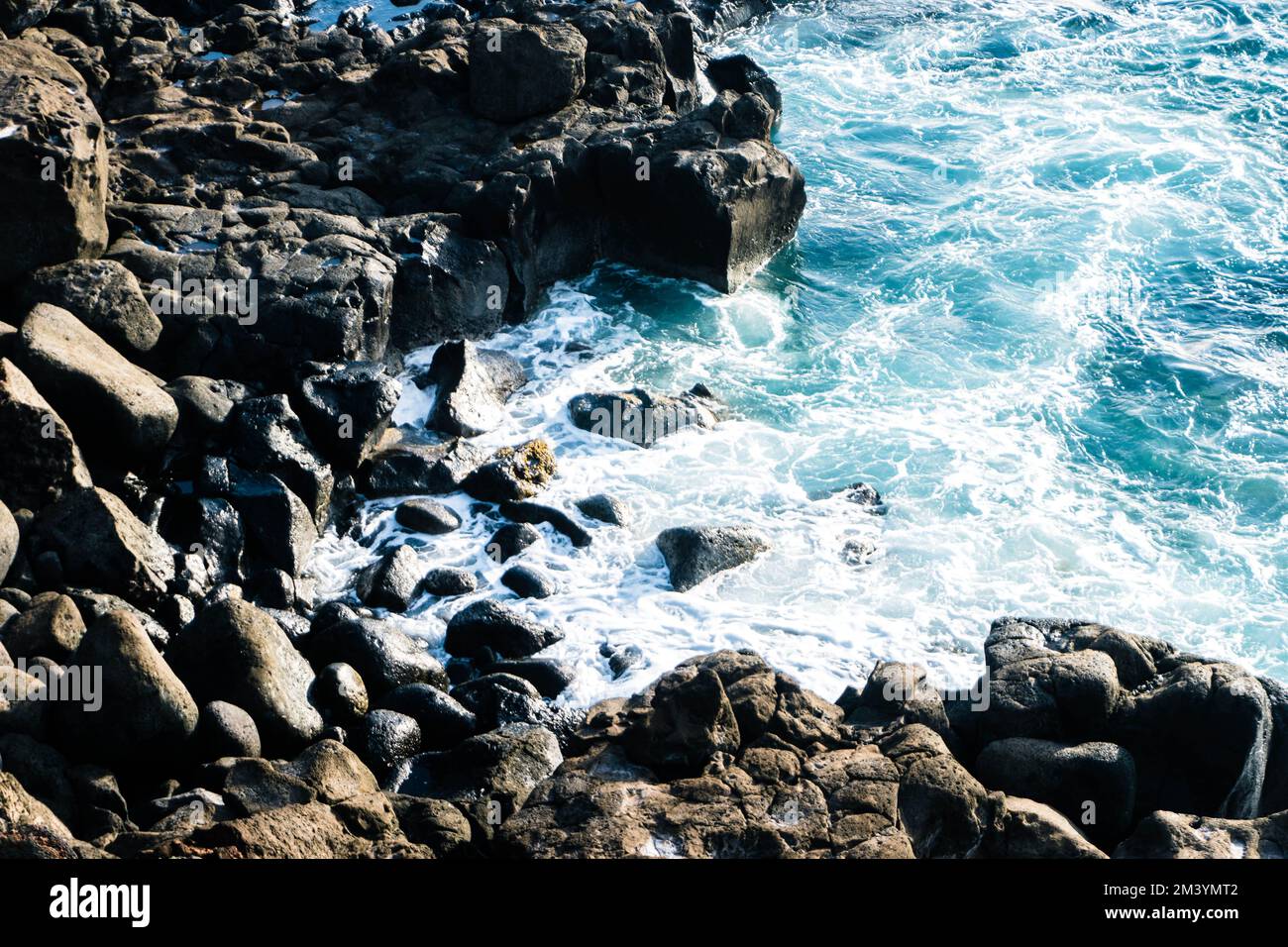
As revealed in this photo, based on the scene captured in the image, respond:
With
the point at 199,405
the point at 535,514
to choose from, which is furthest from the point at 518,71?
the point at 199,405

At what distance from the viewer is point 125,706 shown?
33.6ft

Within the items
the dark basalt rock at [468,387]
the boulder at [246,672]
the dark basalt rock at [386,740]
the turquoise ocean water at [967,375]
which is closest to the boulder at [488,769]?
the dark basalt rock at [386,740]

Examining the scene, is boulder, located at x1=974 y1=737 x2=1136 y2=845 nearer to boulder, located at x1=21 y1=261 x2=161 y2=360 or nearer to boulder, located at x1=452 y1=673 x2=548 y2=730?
boulder, located at x1=452 y1=673 x2=548 y2=730

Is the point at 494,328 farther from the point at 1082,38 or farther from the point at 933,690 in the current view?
the point at 1082,38

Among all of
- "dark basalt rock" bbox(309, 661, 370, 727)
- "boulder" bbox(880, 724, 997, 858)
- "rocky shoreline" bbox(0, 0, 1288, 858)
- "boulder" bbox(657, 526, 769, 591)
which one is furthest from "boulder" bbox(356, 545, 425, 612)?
"boulder" bbox(880, 724, 997, 858)

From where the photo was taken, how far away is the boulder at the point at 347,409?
49.9ft

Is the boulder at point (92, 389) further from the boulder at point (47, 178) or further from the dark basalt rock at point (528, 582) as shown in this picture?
the dark basalt rock at point (528, 582)

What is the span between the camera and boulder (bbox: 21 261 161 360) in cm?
1475

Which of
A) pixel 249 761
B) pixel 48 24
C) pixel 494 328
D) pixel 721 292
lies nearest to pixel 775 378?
pixel 721 292

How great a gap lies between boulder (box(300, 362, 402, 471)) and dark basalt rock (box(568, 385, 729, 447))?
9.02 ft

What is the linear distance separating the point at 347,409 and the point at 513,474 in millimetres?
2171

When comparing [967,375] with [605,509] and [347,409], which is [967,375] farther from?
[347,409]

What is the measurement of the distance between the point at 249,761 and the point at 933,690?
6336 mm

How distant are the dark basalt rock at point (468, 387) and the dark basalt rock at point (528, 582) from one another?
9.03 ft
